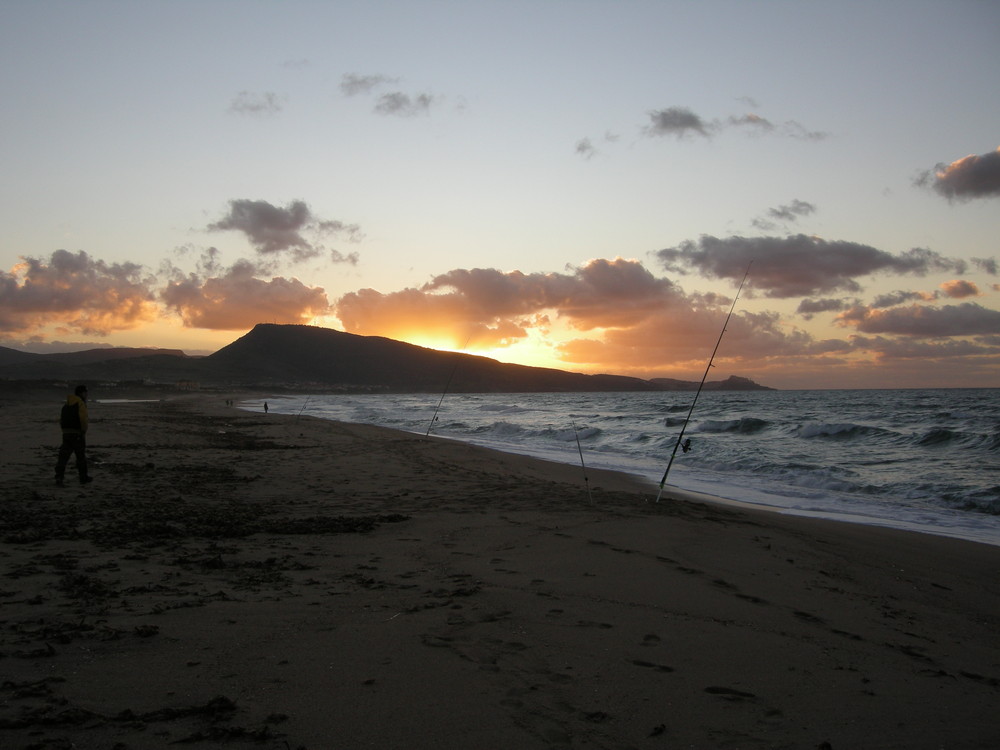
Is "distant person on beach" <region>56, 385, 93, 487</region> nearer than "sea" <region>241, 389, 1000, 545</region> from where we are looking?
Yes

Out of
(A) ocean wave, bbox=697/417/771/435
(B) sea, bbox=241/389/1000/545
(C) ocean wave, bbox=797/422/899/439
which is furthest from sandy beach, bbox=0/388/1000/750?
(A) ocean wave, bbox=697/417/771/435

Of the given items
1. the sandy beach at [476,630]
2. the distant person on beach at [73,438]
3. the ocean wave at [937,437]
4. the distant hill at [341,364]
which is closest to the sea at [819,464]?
the ocean wave at [937,437]

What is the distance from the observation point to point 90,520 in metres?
6.72

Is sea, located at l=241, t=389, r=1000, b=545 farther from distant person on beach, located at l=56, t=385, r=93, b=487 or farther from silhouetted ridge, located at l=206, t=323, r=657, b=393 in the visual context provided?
silhouetted ridge, located at l=206, t=323, r=657, b=393

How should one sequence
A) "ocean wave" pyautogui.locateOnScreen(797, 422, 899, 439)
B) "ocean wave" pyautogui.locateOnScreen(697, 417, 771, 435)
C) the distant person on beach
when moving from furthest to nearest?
"ocean wave" pyautogui.locateOnScreen(697, 417, 771, 435) → "ocean wave" pyautogui.locateOnScreen(797, 422, 899, 439) → the distant person on beach

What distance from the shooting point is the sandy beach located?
109 inches

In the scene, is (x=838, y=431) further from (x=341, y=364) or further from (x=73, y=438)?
(x=341, y=364)

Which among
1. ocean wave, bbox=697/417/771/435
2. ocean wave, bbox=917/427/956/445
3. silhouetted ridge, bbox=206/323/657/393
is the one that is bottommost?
ocean wave, bbox=697/417/771/435

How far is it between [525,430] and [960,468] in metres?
16.5

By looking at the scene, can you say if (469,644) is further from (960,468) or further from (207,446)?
(960,468)

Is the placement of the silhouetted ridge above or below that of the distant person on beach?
above

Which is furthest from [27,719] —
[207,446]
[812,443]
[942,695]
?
[812,443]

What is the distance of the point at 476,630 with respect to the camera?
12.6ft

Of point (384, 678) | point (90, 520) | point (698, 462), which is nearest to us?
point (384, 678)
